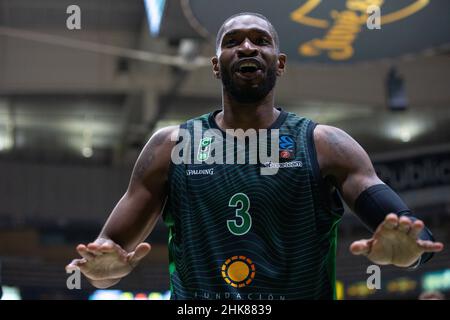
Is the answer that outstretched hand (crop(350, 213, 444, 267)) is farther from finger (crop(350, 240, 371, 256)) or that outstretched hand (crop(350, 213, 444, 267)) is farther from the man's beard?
the man's beard

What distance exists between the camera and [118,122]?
58.7ft

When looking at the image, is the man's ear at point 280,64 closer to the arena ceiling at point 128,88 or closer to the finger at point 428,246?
the finger at point 428,246

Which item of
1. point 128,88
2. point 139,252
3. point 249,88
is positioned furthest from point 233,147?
point 128,88

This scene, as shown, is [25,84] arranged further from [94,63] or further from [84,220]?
[84,220]

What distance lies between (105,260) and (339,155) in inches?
31.3

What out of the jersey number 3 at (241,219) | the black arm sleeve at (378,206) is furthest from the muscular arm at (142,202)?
the black arm sleeve at (378,206)

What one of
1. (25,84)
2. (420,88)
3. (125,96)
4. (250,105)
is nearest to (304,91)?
(420,88)

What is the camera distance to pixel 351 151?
Answer: 7.59ft

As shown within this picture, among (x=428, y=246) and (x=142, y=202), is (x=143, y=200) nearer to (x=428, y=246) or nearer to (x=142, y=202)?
(x=142, y=202)

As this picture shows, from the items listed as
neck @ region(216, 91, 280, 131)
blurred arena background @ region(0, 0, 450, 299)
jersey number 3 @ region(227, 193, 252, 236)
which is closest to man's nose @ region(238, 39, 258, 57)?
neck @ region(216, 91, 280, 131)

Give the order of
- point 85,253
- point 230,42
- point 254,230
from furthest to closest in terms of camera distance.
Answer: point 230,42, point 254,230, point 85,253

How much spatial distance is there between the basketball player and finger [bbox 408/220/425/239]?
0.26 ft

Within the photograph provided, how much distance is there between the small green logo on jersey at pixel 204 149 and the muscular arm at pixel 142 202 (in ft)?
0.33

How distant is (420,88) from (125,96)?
21.7 ft
